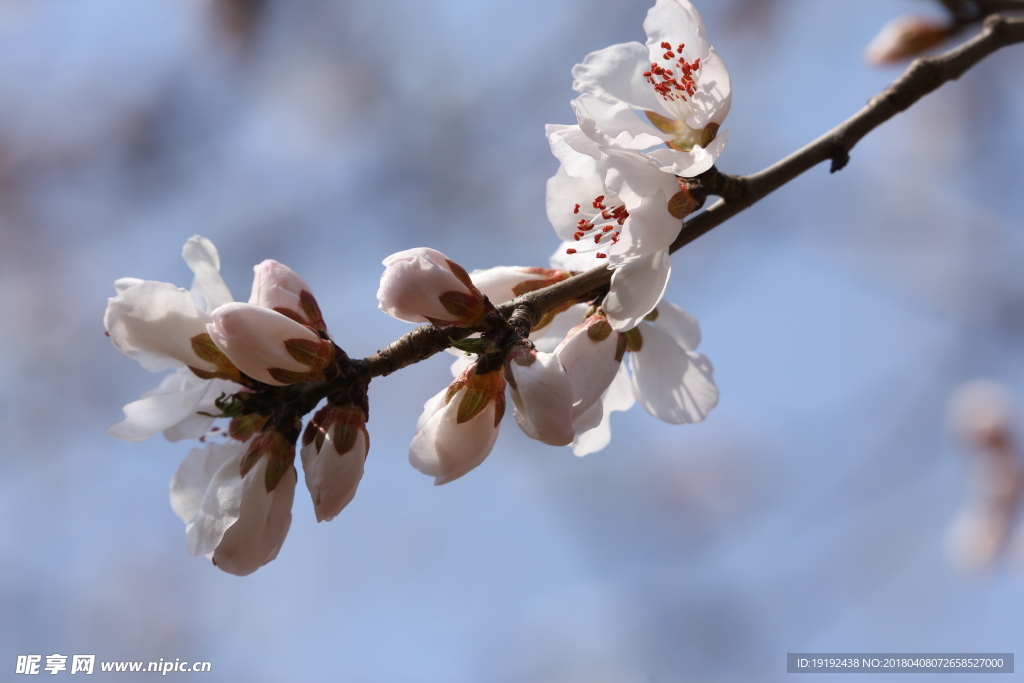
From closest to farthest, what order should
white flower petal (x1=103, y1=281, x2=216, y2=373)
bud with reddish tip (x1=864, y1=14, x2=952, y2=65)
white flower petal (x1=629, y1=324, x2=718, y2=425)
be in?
white flower petal (x1=103, y1=281, x2=216, y2=373)
white flower petal (x1=629, y1=324, x2=718, y2=425)
bud with reddish tip (x1=864, y1=14, x2=952, y2=65)

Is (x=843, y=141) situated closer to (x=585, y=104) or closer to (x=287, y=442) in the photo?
(x=585, y=104)

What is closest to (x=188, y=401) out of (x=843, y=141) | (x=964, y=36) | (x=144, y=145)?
(x=843, y=141)

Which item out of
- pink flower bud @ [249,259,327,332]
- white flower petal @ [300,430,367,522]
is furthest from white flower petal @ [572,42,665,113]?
white flower petal @ [300,430,367,522]

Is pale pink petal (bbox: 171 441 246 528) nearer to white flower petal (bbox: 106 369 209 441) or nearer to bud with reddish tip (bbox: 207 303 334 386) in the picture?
white flower petal (bbox: 106 369 209 441)

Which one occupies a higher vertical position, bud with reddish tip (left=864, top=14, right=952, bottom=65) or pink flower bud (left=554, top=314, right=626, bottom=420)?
bud with reddish tip (left=864, top=14, right=952, bottom=65)

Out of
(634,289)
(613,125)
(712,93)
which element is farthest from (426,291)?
(712,93)

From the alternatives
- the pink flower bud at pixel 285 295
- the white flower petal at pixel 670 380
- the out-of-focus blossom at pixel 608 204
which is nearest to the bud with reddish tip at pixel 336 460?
the pink flower bud at pixel 285 295

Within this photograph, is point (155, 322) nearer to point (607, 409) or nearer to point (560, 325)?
point (560, 325)
